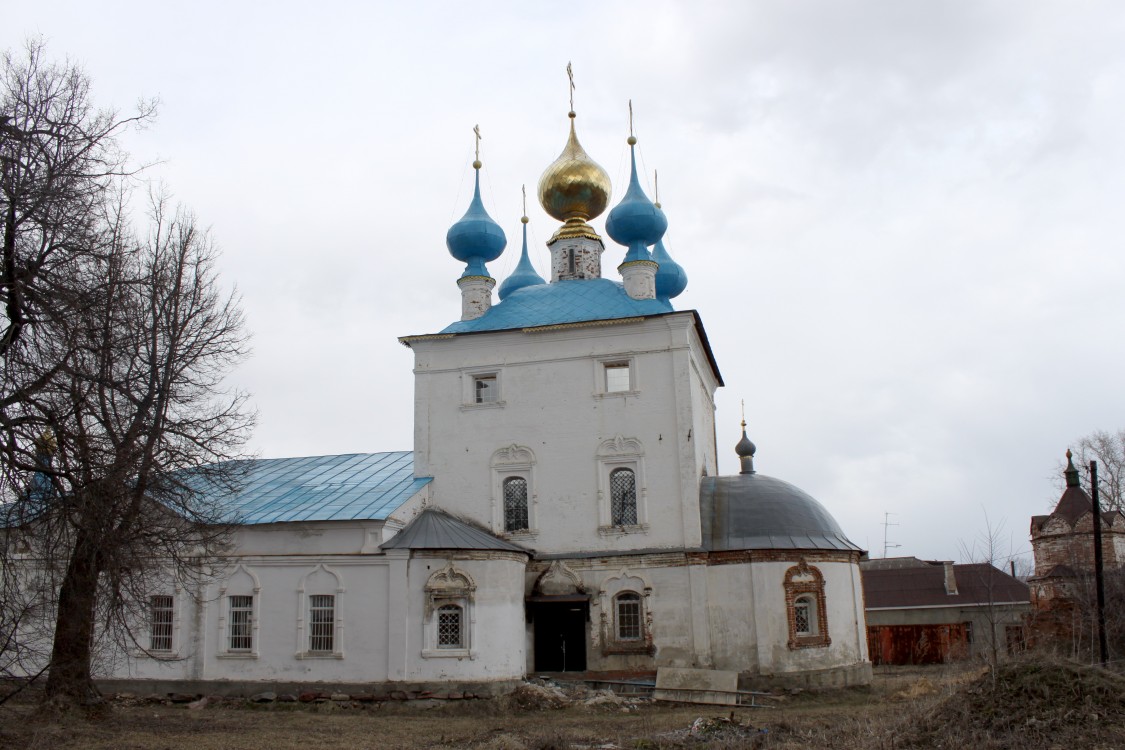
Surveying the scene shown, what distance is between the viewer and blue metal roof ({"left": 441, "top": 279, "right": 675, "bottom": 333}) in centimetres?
2020

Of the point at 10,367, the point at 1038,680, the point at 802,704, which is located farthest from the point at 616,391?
the point at 10,367

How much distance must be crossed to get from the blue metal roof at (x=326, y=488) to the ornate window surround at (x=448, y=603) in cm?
156

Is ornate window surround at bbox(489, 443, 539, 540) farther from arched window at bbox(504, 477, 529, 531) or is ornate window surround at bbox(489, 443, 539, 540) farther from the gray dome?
the gray dome

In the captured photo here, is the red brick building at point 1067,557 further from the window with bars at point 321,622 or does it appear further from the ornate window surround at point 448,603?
the window with bars at point 321,622

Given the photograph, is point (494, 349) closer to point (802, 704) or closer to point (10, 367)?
point (802, 704)

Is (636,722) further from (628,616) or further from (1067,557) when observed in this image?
(1067,557)

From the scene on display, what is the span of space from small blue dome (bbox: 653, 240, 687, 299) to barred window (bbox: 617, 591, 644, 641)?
8.21 m

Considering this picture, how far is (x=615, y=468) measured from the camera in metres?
19.4

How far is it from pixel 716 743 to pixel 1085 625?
1497 cm

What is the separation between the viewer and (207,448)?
13.9 m

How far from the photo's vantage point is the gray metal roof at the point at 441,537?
17438 millimetres

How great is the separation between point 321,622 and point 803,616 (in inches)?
357

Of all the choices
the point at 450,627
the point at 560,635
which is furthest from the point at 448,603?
the point at 560,635

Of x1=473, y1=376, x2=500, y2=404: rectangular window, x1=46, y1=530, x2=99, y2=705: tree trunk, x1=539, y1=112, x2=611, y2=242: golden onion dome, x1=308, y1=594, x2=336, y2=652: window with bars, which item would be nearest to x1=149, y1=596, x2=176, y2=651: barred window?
x1=308, y1=594, x2=336, y2=652: window with bars
